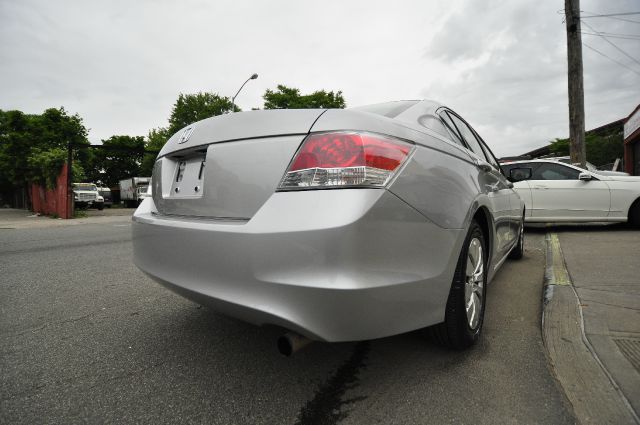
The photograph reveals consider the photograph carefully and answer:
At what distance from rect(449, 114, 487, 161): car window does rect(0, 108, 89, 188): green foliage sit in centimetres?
1599

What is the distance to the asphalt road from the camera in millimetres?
1515

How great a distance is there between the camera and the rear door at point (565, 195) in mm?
6777

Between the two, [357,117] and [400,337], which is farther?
[400,337]

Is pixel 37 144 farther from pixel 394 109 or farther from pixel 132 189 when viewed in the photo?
pixel 394 109

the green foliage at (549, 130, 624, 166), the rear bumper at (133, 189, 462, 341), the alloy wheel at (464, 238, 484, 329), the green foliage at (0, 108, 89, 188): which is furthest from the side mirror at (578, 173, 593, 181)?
the green foliage at (549, 130, 624, 166)

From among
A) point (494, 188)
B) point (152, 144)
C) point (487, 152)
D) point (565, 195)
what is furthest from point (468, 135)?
point (152, 144)

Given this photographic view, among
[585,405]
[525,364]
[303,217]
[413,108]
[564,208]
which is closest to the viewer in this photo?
[303,217]

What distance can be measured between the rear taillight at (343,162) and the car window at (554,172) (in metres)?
6.59

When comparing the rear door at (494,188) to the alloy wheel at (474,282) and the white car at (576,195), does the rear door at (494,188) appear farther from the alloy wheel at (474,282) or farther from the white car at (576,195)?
the white car at (576,195)

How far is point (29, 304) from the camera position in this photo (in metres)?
2.90

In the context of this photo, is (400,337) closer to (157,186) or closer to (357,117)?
(357,117)

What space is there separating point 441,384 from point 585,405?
555mm

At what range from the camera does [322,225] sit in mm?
1332

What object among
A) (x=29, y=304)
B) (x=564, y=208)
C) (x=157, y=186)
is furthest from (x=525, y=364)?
(x=564, y=208)
